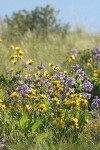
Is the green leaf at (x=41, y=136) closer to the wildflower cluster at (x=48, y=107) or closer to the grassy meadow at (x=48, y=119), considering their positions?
the grassy meadow at (x=48, y=119)

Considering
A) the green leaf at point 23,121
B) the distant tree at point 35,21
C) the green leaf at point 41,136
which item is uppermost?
the distant tree at point 35,21

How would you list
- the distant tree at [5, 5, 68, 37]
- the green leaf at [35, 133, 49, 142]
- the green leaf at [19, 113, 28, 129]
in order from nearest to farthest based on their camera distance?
1. the green leaf at [35, 133, 49, 142]
2. the green leaf at [19, 113, 28, 129]
3. the distant tree at [5, 5, 68, 37]

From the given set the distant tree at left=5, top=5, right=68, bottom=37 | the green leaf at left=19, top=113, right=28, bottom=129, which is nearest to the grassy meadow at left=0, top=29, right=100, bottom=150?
the green leaf at left=19, top=113, right=28, bottom=129

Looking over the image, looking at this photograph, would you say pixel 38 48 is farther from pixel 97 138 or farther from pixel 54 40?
pixel 97 138

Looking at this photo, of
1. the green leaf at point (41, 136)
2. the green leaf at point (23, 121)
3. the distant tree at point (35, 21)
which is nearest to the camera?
the green leaf at point (41, 136)

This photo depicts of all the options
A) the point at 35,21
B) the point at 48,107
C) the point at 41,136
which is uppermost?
the point at 35,21

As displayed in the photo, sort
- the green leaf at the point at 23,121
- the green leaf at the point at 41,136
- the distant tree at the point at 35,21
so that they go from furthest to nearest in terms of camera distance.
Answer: the distant tree at the point at 35,21 < the green leaf at the point at 23,121 < the green leaf at the point at 41,136

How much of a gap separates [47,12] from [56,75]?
451 inches

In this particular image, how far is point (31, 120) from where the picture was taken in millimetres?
4578

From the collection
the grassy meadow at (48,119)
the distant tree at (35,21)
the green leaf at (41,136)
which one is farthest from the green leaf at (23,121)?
the distant tree at (35,21)

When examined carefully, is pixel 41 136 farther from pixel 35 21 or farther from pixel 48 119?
pixel 35 21

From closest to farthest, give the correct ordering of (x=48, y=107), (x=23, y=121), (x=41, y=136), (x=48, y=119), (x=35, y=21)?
(x=41, y=136), (x=23, y=121), (x=48, y=119), (x=48, y=107), (x=35, y=21)

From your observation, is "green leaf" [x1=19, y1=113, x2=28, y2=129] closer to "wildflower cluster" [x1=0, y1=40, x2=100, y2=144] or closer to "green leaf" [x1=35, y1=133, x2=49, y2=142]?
"wildflower cluster" [x1=0, y1=40, x2=100, y2=144]

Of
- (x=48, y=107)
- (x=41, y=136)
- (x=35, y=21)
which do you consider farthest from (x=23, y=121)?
(x=35, y=21)
